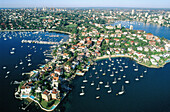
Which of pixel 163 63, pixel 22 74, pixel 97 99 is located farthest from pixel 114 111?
pixel 163 63

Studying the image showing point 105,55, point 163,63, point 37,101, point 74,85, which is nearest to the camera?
point 37,101

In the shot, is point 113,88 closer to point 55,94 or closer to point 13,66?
point 55,94

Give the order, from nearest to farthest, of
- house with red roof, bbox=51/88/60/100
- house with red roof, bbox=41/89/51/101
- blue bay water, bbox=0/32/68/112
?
house with red roof, bbox=41/89/51/101
house with red roof, bbox=51/88/60/100
blue bay water, bbox=0/32/68/112

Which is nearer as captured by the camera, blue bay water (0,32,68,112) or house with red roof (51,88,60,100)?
house with red roof (51,88,60,100)

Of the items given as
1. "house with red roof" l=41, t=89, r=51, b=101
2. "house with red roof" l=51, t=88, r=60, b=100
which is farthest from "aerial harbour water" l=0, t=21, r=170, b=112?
"house with red roof" l=41, t=89, r=51, b=101

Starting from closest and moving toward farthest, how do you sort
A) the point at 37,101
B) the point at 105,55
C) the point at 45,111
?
the point at 45,111
the point at 37,101
the point at 105,55

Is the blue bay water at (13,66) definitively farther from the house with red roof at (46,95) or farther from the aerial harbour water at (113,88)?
the house with red roof at (46,95)

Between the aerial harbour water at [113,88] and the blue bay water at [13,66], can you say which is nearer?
the aerial harbour water at [113,88]

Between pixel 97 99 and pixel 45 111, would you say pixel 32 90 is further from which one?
pixel 97 99

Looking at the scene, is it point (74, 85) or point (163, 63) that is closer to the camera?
point (74, 85)

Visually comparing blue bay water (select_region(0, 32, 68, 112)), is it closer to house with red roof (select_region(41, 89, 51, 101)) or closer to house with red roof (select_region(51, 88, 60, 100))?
house with red roof (select_region(41, 89, 51, 101))

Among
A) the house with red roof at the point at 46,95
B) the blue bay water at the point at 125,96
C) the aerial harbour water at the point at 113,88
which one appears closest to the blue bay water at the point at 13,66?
the aerial harbour water at the point at 113,88
